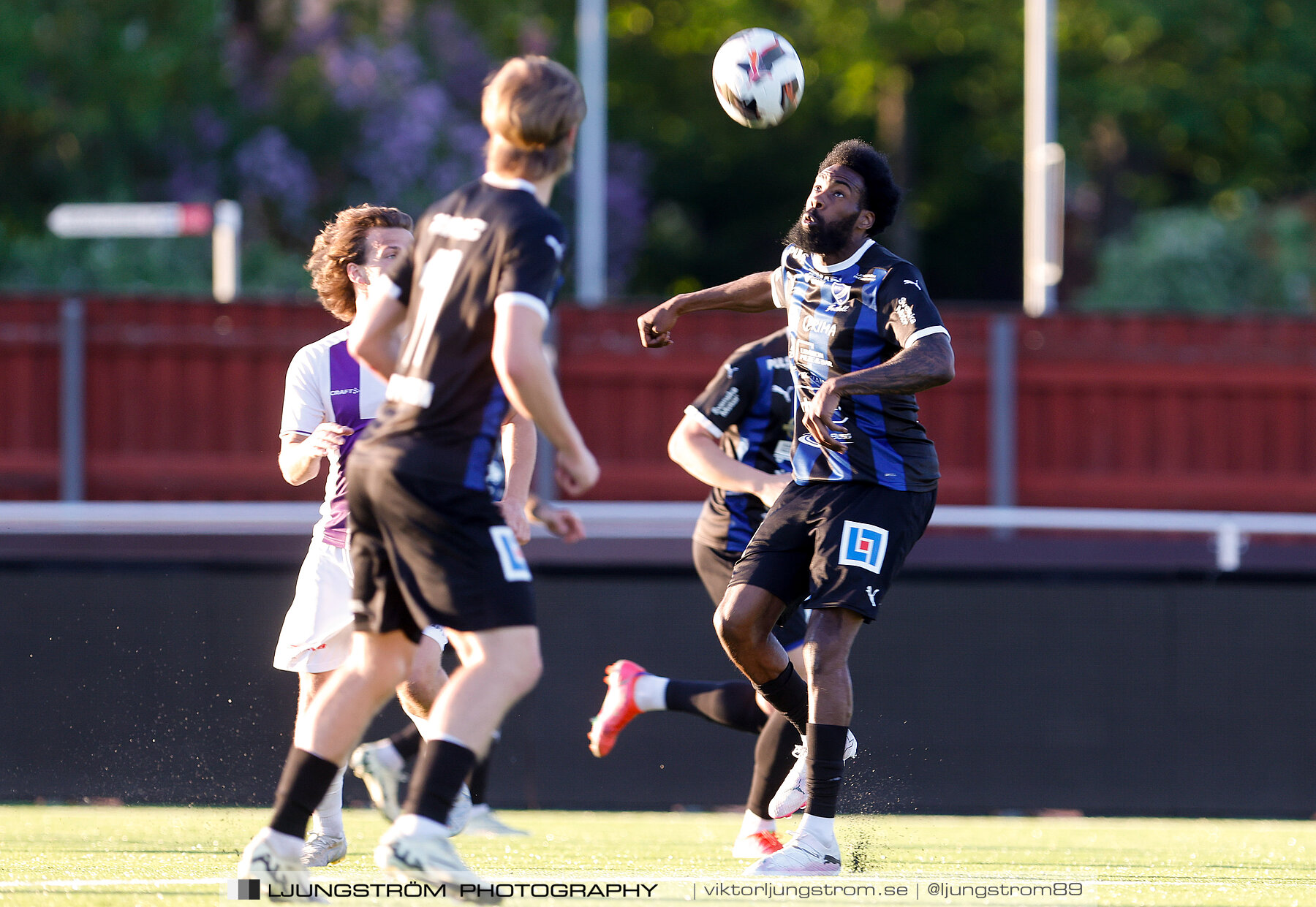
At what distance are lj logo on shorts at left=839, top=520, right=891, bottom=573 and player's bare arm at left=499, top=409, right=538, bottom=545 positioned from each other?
100cm

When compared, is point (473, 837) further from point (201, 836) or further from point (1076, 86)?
point (1076, 86)

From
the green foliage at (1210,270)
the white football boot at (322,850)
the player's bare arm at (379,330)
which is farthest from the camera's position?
the green foliage at (1210,270)

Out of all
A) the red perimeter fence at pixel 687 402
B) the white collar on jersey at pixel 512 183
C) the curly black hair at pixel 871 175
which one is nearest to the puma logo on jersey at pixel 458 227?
the white collar on jersey at pixel 512 183

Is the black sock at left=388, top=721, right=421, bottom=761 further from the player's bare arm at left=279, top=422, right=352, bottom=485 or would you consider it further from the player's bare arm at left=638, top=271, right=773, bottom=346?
the player's bare arm at left=638, top=271, right=773, bottom=346

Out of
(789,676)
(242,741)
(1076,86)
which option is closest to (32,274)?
(1076,86)

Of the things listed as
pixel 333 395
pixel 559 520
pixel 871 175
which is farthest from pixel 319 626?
pixel 871 175

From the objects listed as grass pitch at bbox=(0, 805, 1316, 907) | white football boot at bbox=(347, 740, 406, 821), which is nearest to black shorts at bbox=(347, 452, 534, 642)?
grass pitch at bbox=(0, 805, 1316, 907)

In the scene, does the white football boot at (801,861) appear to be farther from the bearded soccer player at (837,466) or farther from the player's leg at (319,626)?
the player's leg at (319,626)

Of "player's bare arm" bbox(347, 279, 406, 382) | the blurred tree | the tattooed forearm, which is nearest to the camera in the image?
"player's bare arm" bbox(347, 279, 406, 382)

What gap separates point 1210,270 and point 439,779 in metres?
24.6

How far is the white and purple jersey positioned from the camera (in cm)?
572

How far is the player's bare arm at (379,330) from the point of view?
183 inches

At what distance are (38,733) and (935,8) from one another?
27.1 metres

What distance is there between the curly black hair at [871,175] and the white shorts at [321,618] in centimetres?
198
